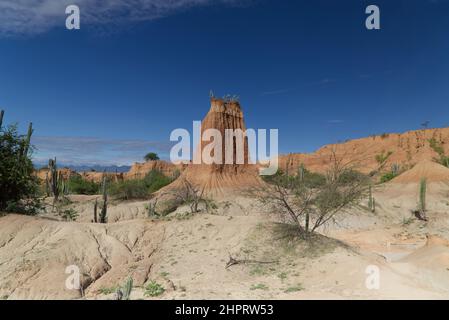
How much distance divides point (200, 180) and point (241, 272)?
71.1 ft

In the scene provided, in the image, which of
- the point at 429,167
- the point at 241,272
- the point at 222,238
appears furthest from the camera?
the point at 429,167

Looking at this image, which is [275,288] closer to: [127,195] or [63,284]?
[63,284]

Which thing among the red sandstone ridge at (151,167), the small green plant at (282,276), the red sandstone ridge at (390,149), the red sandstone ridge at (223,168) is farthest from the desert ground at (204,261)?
the red sandstone ridge at (151,167)

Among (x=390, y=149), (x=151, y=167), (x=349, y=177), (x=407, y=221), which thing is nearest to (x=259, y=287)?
(x=349, y=177)

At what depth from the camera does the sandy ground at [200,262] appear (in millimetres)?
8664

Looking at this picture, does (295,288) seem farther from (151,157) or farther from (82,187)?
(151,157)

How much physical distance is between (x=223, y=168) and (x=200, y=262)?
21.3 metres

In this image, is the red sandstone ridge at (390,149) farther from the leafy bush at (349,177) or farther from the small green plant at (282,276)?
the small green plant at (282,276)

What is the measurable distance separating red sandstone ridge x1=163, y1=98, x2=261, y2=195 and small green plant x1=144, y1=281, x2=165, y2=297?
2117cm

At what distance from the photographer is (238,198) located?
28.3 metres

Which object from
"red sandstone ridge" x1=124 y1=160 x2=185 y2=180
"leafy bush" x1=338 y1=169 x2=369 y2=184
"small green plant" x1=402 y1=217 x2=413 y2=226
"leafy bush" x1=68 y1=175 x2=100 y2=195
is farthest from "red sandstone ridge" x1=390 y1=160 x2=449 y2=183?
"red sandstone ridge" x1=124 y1=160 x2=185 y2=180

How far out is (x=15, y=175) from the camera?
44.8ft

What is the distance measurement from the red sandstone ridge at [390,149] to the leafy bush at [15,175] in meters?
52.3
